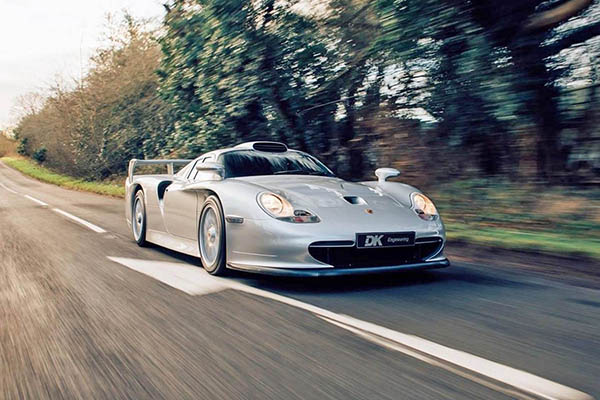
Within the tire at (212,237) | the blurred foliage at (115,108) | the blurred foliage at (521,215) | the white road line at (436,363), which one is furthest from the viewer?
the blurred foliage at (115,108)

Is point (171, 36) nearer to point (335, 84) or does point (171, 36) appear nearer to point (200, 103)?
point (200, 103)

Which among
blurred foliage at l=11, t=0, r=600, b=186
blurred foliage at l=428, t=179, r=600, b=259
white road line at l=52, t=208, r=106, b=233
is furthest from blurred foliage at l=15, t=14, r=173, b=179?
blurred foliage at l=428, t=179, r=600, b=259

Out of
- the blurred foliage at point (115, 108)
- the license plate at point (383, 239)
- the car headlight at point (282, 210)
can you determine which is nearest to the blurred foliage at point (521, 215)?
the license plate at point (383, 239)

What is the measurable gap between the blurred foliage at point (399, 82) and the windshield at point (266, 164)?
9.13 ft

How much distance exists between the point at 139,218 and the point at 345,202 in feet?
11.1

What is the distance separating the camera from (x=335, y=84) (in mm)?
11047

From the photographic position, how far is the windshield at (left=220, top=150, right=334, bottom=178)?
216 inches

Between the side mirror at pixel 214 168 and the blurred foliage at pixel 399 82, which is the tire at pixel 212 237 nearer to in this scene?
the side mirror at pixel 214 168

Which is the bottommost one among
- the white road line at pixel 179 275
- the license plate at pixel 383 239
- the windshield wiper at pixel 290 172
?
the white road line at pixel 179 275

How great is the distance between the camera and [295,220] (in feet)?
14.1

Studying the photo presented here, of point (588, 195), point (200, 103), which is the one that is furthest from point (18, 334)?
point (200, 103)

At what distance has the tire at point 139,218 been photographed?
22.7 feet

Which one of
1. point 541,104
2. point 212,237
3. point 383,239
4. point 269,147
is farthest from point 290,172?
point 541,104

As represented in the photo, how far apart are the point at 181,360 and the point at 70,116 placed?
28414 millimetres
